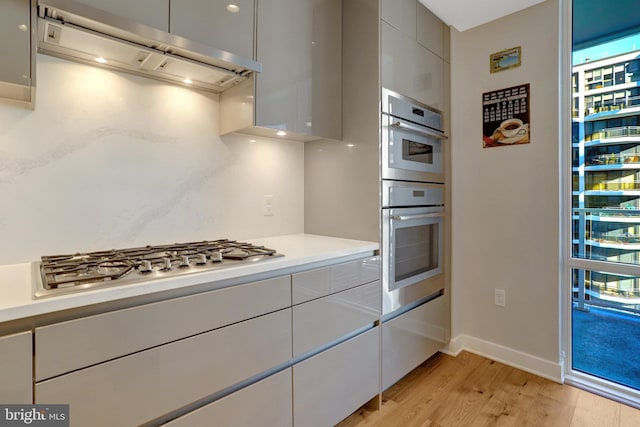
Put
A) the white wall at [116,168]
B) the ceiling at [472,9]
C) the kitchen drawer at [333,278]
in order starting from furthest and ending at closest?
the ceiling at [472,9] < the kitchen drawer at [333,278] < the white wall at [116,168]

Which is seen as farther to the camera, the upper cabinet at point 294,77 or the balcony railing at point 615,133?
the balcony railing at point 615,133

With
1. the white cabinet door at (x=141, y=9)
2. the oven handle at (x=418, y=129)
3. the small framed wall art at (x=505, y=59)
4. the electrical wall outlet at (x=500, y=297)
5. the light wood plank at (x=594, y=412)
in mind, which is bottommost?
the light wood plank at (x=594, y=412)

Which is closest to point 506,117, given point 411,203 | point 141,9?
point 411,203

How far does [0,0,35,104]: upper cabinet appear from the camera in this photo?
98cm

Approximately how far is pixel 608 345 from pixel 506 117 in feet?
5.32

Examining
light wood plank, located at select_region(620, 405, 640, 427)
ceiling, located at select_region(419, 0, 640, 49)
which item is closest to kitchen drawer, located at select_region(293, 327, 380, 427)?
light wood plank, located at select_region(620, 405, 640, 427)

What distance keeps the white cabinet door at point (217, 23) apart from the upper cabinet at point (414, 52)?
76cm

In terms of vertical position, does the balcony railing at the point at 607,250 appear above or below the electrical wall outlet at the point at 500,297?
above

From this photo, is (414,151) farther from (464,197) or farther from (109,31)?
(109,31)

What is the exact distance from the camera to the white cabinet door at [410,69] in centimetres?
186

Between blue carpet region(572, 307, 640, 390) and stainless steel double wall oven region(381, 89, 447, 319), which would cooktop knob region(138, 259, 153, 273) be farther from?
blue carpet region(572, 307, 640, 390)

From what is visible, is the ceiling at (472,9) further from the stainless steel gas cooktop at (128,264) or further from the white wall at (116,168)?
the stainless steel gas cooktop at (128,264)

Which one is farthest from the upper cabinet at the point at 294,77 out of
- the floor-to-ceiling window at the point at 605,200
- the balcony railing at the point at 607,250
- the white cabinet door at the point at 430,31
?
the balcony railing at the point at 607,250

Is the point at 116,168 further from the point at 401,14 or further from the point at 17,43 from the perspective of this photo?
the point at 401,14
